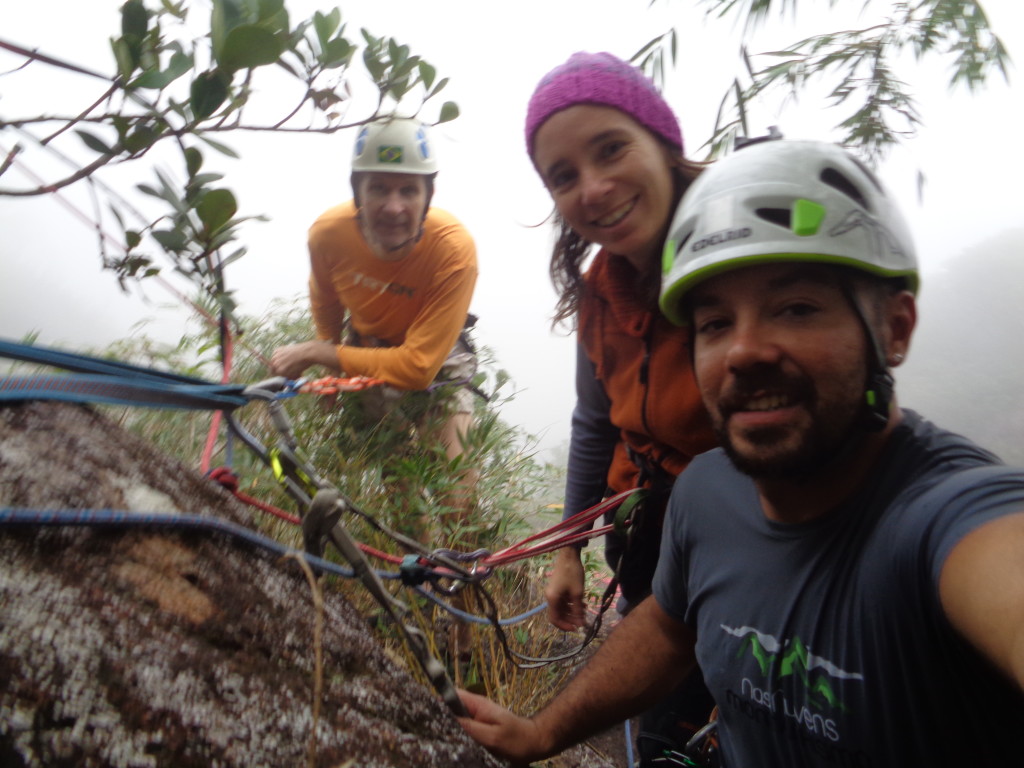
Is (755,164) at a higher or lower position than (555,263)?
higher

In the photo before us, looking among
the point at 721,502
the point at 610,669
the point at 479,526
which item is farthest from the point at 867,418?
the point at 479,526

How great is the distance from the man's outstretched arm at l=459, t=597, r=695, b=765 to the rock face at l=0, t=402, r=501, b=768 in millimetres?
386

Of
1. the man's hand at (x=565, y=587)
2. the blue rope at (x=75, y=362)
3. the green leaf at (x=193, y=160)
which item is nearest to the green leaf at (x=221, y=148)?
the green leaf at (x=193, y=160)

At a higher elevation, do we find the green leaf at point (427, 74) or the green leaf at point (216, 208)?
the green leaf at point (427, 74)

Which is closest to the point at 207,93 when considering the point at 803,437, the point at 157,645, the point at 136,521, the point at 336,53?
the point at 336,53

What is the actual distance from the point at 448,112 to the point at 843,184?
874mm

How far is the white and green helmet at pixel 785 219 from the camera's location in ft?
3.28

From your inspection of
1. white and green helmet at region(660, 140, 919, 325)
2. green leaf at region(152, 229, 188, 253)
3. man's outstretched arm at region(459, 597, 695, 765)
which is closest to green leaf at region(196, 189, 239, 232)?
green leaf at region(152, 229, 188, 253)

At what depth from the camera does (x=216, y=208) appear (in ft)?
3.02

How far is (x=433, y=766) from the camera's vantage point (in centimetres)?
78

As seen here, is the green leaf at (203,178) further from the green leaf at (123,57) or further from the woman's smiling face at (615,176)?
the woman's smiling face at (615,176)

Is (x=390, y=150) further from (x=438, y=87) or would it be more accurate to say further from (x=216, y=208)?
(x=216, y=208)

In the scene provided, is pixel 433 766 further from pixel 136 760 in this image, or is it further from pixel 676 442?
pixel 676 442

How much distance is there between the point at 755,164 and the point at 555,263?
31.8 inches
